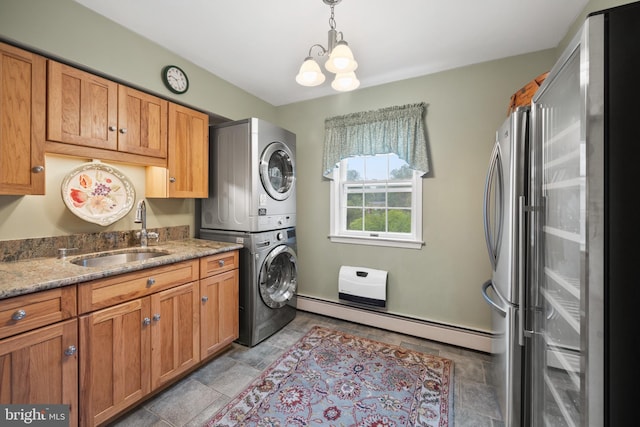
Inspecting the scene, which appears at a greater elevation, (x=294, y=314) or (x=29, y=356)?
(x=29, y=356)

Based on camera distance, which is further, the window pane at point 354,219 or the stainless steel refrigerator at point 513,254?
the window pane at point 354,219

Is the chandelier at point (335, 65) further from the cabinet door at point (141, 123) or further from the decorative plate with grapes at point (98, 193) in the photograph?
the decorative plate with grapes at point (98, 193)

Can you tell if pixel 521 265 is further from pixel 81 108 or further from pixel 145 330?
pixel 81 108

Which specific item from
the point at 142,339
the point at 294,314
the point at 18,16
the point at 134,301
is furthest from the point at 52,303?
the point at 294,314

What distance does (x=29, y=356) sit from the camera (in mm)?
1168

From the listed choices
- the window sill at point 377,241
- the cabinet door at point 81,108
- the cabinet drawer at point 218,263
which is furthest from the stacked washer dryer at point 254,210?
the cabinet door at point 81,108

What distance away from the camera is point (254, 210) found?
2371 millimetres

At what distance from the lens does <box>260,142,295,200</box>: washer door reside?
2461 millimetres

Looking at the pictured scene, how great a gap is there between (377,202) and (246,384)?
6.86ft

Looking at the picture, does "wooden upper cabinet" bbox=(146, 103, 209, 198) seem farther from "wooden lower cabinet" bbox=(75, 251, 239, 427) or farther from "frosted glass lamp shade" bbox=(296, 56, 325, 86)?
"frosted glass lamp shade" bbox=(296, 56, 325, 86)

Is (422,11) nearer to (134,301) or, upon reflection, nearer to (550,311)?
(550,311)

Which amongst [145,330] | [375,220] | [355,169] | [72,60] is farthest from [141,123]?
[375,220]

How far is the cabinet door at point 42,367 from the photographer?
1.12m

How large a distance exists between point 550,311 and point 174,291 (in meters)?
2.16
